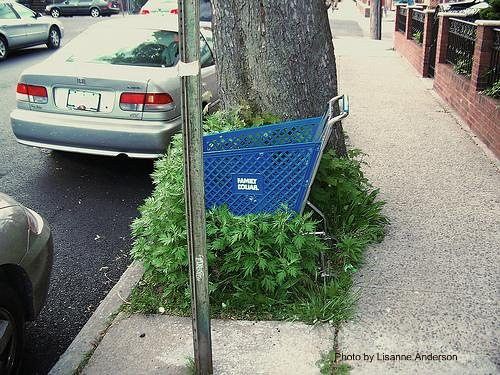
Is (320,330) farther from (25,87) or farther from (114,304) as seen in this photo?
(25,87)

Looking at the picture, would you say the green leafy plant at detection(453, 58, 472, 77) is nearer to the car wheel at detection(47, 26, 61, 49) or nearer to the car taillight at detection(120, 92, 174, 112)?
the car taillight at detection(120, 92, 174, 112)

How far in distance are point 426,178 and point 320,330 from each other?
2691 mm

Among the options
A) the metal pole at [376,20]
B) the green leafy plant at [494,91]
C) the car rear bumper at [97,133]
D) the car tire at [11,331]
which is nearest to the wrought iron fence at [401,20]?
the metal pole at [376,20]

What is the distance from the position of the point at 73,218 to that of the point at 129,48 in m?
2.05

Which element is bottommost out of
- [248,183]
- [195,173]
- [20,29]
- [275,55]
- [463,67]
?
[20,29]

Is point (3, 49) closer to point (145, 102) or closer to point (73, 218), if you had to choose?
point (145, 102)

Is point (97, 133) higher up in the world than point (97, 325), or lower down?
higher up

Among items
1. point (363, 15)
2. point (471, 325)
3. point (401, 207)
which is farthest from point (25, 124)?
point (363, 15)

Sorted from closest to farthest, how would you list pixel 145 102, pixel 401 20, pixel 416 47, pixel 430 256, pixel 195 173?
pixel 195 173 < pixel 430 256 < pixel 145 102 < pixel 416 47 < pixel 401 20

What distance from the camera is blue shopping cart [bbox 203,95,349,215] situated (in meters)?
3.48

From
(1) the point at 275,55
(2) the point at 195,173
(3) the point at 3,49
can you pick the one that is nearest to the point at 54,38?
(3) the point at 3,49

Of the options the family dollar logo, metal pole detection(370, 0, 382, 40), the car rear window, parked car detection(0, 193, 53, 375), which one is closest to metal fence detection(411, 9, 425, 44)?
metal pole detection(370, 0, 382, 40)

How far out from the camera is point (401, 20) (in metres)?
15.4

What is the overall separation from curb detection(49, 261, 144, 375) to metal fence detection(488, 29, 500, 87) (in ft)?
15.5
